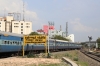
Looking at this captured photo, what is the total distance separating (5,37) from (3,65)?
10.4 metres

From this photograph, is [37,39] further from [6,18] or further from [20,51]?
[6,18]

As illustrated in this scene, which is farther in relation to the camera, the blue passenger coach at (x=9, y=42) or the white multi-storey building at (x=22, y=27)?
the white multi-storey building at (x=22, y=27)

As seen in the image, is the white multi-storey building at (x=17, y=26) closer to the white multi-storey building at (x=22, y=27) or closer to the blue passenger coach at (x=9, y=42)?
the white multi-storey building at (x=22, y=27)

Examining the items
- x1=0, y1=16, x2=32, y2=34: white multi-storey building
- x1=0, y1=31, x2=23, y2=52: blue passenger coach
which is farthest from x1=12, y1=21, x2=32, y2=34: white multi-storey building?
x1=0, y1=31, x2=23, y2=52: blue passenger coach

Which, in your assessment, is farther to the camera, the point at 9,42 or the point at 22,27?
the point at 22,27

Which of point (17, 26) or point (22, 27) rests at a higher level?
point (17, 26)

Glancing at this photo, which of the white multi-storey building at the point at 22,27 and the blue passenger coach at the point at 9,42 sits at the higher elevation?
the white multi-storey building at the point at 22,27

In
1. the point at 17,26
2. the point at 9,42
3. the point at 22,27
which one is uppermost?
the point at 17,26

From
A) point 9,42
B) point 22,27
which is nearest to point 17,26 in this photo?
point 22,27

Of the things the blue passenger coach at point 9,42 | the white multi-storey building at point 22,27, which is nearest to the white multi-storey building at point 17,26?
the white multi-storey building at point 22,27

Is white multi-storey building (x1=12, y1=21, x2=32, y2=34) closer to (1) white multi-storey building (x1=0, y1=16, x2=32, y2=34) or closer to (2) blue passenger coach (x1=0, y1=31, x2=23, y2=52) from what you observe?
(1) white multi-storey building (x1=0, y1=16, x2=32, y2=34)

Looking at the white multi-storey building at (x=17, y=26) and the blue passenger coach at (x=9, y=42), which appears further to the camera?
the white multi-storey building at (x=17, y=26)

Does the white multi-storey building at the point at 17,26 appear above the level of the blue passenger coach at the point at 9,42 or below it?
above

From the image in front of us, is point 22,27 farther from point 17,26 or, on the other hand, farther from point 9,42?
point 9,42
